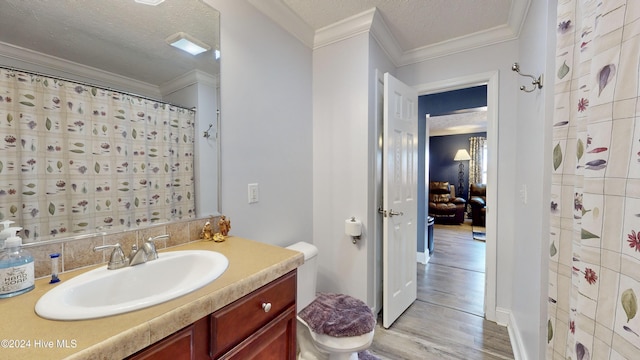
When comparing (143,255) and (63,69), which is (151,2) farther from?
(143,255)

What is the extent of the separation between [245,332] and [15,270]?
2.17 feet

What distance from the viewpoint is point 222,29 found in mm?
1375

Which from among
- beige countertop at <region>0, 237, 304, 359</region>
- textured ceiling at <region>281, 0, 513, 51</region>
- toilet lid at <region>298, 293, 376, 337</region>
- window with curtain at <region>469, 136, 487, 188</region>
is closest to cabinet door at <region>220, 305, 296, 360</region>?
beige countertop at <region>0, 237, 304, 359</region>

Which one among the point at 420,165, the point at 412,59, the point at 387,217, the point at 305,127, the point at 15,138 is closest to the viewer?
the point at 15,138

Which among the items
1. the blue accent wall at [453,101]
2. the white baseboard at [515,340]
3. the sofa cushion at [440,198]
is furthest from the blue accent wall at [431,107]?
the sofa cushion at [440,198]

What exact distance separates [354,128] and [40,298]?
1.74m

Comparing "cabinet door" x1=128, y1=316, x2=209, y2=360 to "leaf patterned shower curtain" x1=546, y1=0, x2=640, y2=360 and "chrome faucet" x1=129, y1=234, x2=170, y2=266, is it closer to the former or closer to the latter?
"chrome faucet" x1=129, y1=234, x2=170, y2=266

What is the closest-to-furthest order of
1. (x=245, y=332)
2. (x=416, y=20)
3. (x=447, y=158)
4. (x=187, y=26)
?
1. (x=245, y=332)
2. (x=187, y=26)
3. (x=416, y=20)
4. (x=447, y=158)

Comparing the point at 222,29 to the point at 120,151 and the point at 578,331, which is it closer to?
the point at 120,151

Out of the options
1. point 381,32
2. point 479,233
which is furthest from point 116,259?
point 479,233

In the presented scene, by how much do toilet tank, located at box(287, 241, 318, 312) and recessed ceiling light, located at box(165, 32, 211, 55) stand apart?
1.27 meters

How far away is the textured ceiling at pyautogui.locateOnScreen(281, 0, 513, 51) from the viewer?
1.67 metres

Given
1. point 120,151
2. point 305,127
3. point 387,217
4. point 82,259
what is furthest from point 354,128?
point 82,259

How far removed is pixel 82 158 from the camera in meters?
0.92
